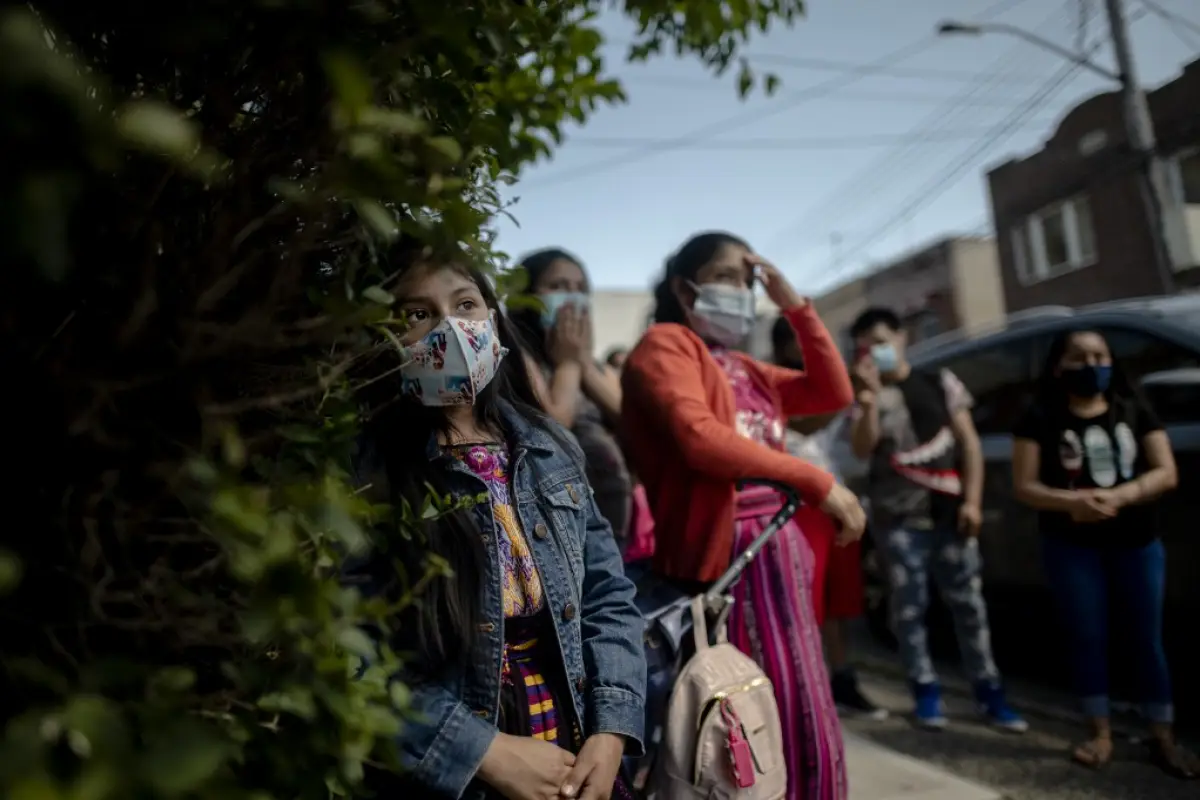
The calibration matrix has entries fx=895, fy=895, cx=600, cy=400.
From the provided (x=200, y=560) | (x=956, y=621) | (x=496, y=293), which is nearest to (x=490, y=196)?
(x=496, y=293)

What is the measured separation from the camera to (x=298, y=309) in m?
1.06

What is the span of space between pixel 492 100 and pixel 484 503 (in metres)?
0.70

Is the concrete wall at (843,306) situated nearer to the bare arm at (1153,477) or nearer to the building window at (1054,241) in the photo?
the building window at (1054,241)

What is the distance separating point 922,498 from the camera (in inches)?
169

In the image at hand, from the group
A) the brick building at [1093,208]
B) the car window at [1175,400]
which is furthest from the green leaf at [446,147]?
the brick building at [1093,208]

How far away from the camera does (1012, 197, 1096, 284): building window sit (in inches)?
658

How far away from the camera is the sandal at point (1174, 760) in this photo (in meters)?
3.21

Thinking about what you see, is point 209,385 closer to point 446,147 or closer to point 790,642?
point 446,147

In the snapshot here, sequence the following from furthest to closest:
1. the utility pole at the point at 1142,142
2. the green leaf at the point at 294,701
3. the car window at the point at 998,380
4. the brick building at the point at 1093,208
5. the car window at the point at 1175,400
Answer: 1. the brick building at the point at 1093,208
2. the utility pole at the point at 1142,142
3. the car window at the point at 998,380
4. the car window at the point at 1175,400
5. the green leaf at the point at 294,701

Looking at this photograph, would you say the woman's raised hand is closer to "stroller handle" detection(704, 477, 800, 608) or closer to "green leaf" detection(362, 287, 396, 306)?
"stroller handle" detection(704, 477, 800, 608)

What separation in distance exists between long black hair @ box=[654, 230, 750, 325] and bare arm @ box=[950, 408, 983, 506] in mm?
2217

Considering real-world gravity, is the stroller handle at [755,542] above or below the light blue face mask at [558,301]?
below

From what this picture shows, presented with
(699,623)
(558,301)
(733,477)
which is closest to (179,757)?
(699,623)

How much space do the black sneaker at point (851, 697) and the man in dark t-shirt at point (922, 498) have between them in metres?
0.24
